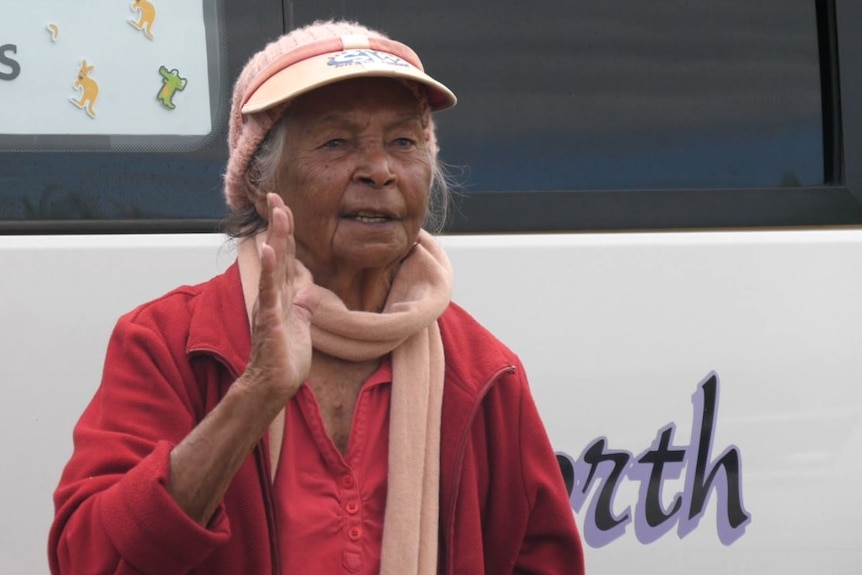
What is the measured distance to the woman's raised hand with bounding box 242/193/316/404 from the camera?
1438mm

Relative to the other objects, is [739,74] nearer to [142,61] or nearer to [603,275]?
[603,275]

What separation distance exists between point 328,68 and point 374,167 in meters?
0.15

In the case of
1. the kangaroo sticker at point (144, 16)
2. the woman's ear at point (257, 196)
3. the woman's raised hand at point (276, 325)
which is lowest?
the woman's raised hand at point (276, 325)

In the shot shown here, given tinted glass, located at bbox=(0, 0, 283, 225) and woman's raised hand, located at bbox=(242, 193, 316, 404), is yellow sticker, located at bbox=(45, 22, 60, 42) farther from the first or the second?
woman's raised hand, located at bbox=(242, 193, 316, 404)

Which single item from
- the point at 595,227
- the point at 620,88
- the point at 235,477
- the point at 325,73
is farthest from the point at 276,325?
the point at 620,88

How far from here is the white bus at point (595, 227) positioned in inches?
91.0

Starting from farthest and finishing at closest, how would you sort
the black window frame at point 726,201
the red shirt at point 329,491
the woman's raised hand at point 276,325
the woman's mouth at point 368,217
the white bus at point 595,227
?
the black window frame at point 726,201, the white bus at point 595,227, the woman's mouth at point 368,217, the red shirt at point 329,491, the woman's raised hand at point 276,325

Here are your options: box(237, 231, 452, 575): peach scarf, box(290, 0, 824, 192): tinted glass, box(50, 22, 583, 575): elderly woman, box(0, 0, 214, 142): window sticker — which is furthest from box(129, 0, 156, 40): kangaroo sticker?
box(237, 231, 452, 575): peach scarf

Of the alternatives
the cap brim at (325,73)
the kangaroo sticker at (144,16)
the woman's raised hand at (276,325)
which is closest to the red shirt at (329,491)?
the woman's raised hand at (276,325)

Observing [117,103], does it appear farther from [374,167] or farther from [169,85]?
[374,167]

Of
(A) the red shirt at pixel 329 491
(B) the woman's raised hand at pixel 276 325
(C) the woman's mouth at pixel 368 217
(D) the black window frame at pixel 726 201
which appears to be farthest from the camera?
(D) the black window frame at pixel 726 201

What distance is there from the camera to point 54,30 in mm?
2334

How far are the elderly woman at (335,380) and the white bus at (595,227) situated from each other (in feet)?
1.95

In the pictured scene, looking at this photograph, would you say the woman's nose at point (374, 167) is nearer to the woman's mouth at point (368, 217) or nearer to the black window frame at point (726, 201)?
the woman's mouth at point (368, 217)
